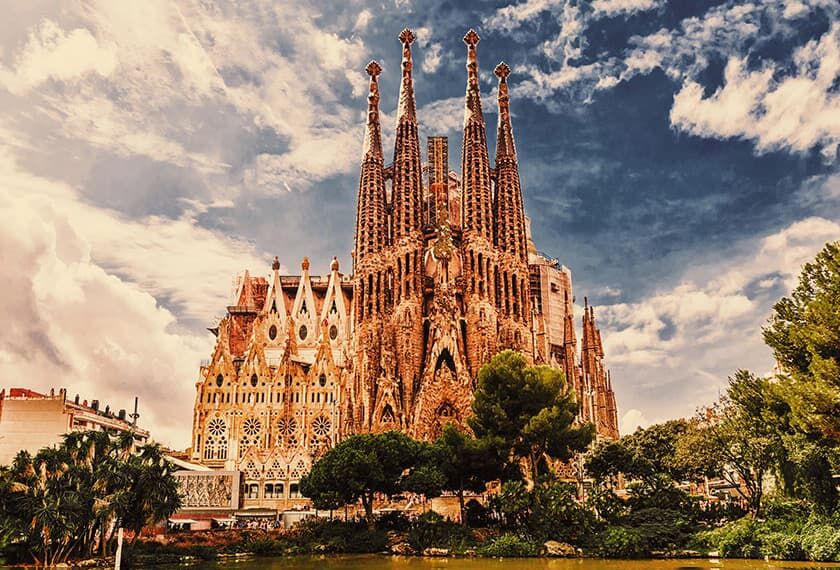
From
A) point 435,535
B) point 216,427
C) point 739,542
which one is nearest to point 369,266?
Result: point 216,427

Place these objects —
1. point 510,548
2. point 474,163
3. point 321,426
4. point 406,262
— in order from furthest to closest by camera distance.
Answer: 1. point 474,163
2. point 321,426
3. point 406,262
4. point 510,548

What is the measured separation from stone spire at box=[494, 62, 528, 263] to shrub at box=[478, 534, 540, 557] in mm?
39423

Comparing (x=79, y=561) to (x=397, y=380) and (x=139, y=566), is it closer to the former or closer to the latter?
(x=139, y=566)

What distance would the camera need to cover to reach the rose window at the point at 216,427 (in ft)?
228

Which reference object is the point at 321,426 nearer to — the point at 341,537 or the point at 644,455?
the point at 341,537

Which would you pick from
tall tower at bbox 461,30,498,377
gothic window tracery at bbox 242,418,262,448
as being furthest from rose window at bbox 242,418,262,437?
tall tower at bbox 461,30,498,377

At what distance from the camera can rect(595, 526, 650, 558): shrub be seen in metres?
33.1

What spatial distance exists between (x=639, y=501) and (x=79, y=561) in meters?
28.0

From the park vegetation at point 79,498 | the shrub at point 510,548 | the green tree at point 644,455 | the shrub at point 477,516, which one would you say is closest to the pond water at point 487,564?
the shrub at point 510,548

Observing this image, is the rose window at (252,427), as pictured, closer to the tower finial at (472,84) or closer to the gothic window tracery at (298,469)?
the gothic window tracery at (298,469)

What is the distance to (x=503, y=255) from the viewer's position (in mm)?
70812

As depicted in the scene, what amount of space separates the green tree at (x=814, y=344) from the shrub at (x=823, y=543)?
3.36 metres

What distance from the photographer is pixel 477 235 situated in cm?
7031

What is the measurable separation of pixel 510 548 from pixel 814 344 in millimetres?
16126
